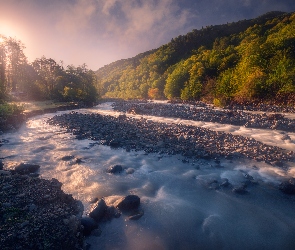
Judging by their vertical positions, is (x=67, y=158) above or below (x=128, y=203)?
above

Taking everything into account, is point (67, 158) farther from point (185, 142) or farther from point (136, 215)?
point (185, 142)

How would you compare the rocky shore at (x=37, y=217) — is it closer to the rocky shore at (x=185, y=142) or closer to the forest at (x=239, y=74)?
the rocky shore at (x=185, y=142)

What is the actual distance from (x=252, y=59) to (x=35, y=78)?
4585 cm

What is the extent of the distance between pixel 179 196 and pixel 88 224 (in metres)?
3.34

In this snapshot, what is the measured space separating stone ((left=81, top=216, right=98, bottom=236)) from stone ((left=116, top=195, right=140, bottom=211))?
1.02 metres

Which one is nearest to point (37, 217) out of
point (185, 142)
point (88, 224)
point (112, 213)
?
point (88, 224)

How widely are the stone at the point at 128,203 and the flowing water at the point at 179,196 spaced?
311mm

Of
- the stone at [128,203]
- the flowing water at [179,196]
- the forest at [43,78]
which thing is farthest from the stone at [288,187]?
the forest at [43,78]

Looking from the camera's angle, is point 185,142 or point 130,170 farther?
point 185,142

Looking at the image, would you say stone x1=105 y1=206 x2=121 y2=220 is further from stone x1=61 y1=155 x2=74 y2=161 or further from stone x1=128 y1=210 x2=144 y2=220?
stone x1=61 y1=155 x2=74 y2=161

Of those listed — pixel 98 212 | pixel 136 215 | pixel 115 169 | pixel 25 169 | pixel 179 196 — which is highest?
pixel 25 169

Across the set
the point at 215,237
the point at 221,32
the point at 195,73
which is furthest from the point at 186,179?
the point at 221,32

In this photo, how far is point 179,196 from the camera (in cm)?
727

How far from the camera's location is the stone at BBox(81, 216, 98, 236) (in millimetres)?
5218
